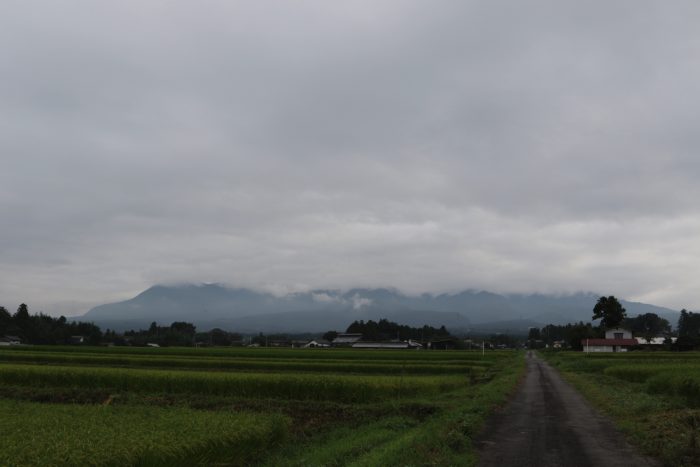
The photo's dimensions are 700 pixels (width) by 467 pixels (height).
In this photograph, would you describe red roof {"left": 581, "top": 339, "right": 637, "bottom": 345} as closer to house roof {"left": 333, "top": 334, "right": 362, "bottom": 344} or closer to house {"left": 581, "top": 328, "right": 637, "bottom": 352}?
house {"left": 581, "top": 328, "right": 637, "bottom": 352}

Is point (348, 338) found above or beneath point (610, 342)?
beneath

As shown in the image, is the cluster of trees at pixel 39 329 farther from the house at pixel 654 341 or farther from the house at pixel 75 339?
the house at pixel 654 341

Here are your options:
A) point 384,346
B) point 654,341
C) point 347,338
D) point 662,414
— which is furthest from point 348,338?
point 662,414

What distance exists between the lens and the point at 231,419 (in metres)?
15.4

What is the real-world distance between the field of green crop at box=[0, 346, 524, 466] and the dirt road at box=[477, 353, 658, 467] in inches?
29.3

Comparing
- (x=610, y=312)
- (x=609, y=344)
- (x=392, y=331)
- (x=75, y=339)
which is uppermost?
(x=610, y=312)

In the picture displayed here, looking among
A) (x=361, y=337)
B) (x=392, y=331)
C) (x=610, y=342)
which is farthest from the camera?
(x=392, y=331)

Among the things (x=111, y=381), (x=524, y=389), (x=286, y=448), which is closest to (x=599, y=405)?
(x=524, y=389)

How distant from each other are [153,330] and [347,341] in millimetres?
56735

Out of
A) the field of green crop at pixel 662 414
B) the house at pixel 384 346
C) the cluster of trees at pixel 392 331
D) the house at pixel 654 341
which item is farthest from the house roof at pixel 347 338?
the field of green crop at pixel 662 414

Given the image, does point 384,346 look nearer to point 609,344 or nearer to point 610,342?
point 609,344

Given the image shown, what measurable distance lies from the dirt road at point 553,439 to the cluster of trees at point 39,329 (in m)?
120

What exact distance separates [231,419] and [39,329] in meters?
139

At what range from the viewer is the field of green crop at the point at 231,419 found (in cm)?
1144
